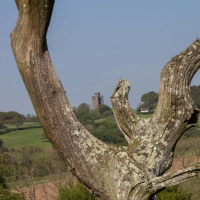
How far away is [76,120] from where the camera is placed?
523 cm

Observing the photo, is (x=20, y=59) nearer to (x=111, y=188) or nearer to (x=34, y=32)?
(x=34, y=32)

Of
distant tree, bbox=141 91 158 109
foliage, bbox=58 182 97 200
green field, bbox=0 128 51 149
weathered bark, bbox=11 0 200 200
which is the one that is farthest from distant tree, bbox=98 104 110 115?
weathered bark, bbox=11 0 200 200

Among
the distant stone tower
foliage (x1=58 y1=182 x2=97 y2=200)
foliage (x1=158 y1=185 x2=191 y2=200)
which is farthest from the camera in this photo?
the distant stone tower

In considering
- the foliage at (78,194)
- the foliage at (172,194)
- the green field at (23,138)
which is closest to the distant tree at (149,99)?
the green field at (23,138)

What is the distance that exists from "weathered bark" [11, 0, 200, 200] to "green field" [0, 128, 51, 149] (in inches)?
2837

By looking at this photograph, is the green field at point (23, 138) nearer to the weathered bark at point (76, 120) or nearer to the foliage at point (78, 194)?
the foliage at point (78, 194)

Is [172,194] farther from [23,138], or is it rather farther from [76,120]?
[23,138]

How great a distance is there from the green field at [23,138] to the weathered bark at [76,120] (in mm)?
72048

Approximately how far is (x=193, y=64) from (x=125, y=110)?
80cm

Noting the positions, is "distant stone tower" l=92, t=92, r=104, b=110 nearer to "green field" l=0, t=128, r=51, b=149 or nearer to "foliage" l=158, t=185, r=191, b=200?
"green field" l=0, t=128, r=51, b=149

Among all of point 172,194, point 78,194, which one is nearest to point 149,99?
point 78,194

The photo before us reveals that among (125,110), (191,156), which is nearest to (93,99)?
(191,156)

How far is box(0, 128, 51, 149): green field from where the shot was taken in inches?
3248

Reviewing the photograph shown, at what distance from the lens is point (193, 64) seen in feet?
17.3
